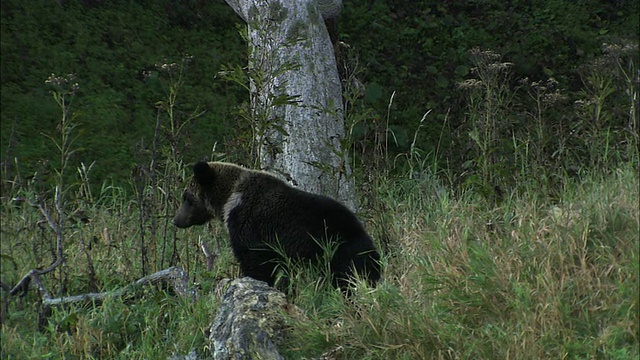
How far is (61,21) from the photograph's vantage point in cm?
1462

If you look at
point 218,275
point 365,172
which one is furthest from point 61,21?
point 218,275

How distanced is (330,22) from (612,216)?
6.32 meters

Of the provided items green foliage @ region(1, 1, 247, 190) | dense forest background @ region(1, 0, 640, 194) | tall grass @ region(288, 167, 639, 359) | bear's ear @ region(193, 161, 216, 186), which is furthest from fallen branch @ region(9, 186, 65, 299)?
green foliage @ region(1, 1, 247, 190)

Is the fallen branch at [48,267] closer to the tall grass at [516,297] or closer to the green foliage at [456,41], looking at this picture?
the tall grass at [516,297]

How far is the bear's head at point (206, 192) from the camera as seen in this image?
6.93m

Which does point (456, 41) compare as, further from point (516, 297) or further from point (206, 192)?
point (516, 297)

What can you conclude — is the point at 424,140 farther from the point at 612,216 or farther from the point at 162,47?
the point at 612,216

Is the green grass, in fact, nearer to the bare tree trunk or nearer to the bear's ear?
the bear's ear

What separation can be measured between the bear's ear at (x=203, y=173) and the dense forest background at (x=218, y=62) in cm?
448

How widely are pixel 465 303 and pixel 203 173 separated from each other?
2637mm

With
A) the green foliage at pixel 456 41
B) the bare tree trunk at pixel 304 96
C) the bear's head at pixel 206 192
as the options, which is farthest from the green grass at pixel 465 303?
the green foliage at pixel 456 41

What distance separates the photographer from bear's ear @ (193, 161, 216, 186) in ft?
22.4

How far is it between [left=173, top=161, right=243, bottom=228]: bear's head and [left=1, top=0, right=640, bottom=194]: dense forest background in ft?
14.1

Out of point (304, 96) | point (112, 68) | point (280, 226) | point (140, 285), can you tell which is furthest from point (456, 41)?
point (140, 285)
